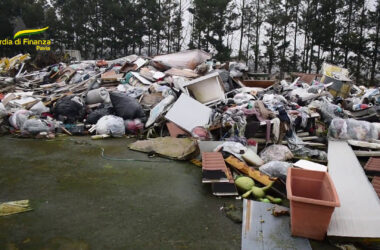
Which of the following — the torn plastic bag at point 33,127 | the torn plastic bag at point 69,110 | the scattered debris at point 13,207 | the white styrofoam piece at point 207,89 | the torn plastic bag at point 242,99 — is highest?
the white styrofoam piece at point 207,89

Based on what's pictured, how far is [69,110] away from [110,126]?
4.17 ft

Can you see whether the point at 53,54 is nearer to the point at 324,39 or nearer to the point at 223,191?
the point at 223,191

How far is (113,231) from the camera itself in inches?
95.4

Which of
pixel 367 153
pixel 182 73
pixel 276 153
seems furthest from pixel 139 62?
pixel 367 153

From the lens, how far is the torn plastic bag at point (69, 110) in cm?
607

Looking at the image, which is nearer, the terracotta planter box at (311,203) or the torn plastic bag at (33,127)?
the terracotta planter box at (311,203)

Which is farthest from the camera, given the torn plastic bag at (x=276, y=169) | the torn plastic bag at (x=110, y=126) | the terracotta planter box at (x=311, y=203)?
the torn plastic bag at (x=110, y=126)

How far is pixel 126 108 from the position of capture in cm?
589

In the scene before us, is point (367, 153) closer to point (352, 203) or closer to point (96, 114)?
point (352, 203)

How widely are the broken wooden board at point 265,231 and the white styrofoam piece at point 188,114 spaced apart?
2609 millimetres

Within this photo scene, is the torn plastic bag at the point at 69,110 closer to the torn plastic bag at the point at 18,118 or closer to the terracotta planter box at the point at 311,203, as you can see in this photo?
the torn plastic bag at the point at 18,118

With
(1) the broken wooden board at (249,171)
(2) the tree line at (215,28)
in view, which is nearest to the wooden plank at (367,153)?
(1) the broken wooden board at (249,171)

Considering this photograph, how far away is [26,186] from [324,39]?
2021 cm

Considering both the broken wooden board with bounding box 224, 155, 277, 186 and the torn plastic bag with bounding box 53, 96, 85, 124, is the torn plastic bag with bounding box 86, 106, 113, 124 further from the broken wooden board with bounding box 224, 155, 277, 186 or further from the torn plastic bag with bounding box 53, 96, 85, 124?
the broken wooden board with bounding box 224, 155, 277, 186
